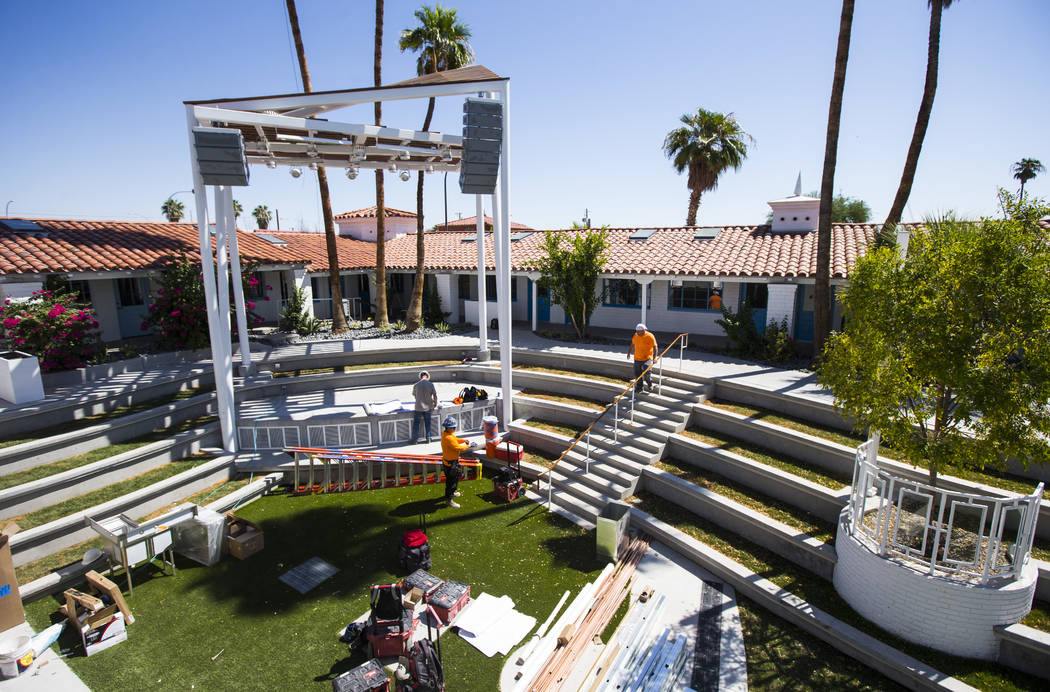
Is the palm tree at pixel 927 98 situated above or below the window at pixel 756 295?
above

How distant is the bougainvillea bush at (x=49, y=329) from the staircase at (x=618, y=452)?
40.0 ft

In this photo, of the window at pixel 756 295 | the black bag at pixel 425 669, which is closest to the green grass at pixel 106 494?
the black bag at pixel 425 669

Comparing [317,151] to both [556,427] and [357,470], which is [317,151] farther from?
[556,427]

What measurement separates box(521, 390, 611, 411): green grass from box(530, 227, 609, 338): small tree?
15.0 ft

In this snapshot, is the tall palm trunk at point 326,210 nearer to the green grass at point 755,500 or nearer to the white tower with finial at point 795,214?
the green grass at point 755,500

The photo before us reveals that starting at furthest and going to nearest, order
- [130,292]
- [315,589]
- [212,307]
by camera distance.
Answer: [130,292] < [212,307] < [315,589]

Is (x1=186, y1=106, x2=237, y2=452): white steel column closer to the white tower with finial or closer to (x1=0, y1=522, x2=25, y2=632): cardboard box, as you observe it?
(x1=0, y1=522, x2=25, y2=632): cardboard box

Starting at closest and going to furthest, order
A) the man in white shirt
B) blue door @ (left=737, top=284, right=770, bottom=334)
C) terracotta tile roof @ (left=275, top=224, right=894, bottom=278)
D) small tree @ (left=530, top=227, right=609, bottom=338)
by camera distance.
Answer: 1. the man in white shirt
2. terracotta tile roof @ (left=275, top=224, right=894, bottom=278)
3. small tree @ (left=530, top=227, right=609, bottom=338)
4. blue door @ (left=737, top=284, right=770, bottom=334)

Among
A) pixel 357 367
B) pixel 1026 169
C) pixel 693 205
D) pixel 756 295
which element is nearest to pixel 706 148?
pixel 693 205

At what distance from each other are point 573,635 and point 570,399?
25.7 feet

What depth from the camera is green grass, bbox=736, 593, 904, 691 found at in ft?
20.1

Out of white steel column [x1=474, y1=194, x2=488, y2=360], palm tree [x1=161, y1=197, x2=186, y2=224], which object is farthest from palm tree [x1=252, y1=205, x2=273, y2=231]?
white steel column [x1=474, y1=194, x2=488, y2=360]

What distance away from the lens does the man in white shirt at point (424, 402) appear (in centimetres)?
1170

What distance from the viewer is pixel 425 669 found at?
5512mm
